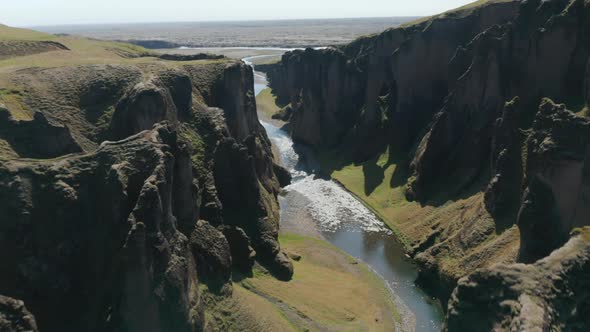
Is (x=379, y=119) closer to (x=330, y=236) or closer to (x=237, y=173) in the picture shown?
(x=330, y=236)

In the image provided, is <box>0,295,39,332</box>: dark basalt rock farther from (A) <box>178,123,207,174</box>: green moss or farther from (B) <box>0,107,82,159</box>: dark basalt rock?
(A) <box>178,123,207,174</box>: green moss

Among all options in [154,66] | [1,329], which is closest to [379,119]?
[154,66]

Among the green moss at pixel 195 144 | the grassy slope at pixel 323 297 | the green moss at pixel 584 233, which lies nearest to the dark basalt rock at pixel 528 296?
the green moss at pixel 584 233

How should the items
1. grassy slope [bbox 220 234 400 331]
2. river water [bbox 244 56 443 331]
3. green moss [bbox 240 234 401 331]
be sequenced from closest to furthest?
grassy slope [bbox 220 234 400 331] → green moss [bbox 240 234 401 331] → river water [bbox 244 56 443 331]

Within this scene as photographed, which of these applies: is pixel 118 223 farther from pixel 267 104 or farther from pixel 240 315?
pixel 267 104

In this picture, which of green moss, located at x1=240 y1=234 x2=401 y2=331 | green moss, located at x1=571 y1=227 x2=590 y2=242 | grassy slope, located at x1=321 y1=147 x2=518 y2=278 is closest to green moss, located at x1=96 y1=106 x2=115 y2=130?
green moss, located at x1=240 y1=234 x2=401 y2=331

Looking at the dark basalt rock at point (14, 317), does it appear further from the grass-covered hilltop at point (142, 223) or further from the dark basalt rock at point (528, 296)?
the dark basalt rock at point (528, 296)
